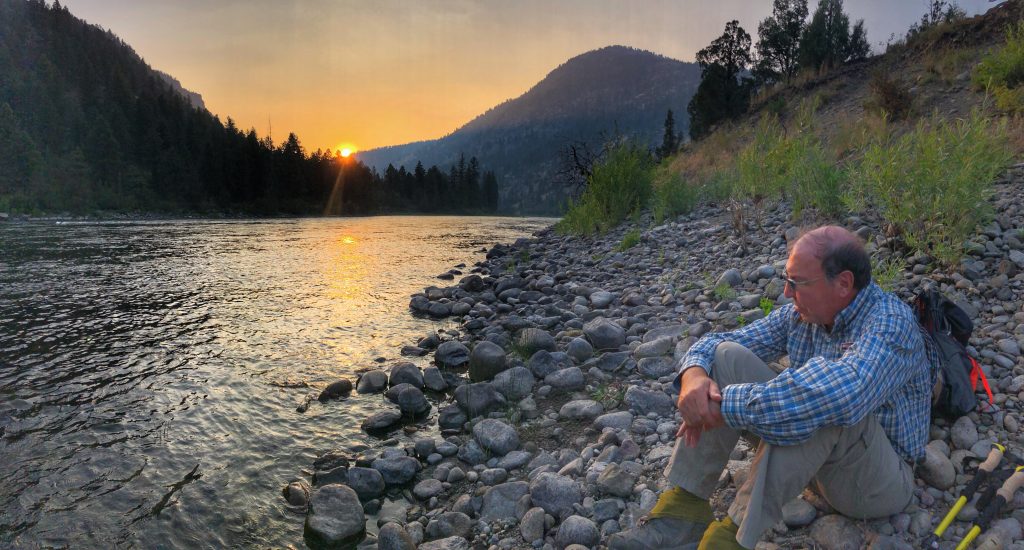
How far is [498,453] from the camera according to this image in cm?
447

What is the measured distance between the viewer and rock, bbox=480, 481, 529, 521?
354 cm

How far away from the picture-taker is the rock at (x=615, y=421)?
4258mm

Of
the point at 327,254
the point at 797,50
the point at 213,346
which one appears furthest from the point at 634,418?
the point at 797,50

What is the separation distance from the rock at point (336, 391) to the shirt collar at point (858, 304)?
5.11 meters

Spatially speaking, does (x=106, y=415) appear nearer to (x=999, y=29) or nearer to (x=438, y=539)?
(x=438, y=539)

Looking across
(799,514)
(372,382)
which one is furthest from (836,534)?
(372,382)

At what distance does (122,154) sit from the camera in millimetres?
71812

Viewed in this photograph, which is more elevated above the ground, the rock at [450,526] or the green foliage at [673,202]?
the green foliage at [673,202]

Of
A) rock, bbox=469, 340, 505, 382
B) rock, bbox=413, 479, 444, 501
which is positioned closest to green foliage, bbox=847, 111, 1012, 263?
rock, bbox=469, 340, 505, 382

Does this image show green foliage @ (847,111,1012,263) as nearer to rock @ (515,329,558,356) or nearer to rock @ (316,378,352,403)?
rock @ (515,329,558,356)

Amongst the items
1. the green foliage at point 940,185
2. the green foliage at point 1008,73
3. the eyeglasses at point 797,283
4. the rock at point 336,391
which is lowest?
the rock at point 336,391

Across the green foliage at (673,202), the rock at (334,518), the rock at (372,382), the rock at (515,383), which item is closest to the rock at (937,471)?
the rock at (334,518)

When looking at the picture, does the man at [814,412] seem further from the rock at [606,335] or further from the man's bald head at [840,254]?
the rock at [606,335]

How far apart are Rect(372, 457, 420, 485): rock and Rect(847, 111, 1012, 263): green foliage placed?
504 centimetres
